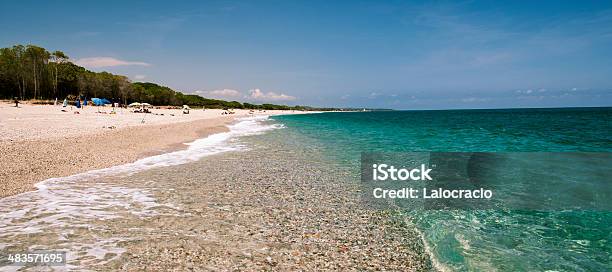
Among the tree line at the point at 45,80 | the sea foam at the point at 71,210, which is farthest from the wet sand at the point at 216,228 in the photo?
the tree line at the point at 45,80

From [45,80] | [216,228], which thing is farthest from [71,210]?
[45,80]

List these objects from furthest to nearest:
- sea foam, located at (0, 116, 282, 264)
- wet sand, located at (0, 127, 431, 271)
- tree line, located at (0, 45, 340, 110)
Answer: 1. tree line, located at (0, 45, 340, 110)
2. sea foam, located at (0, 116, 282, 264)
3. wet sand, located at (0, 127, 431, 271)

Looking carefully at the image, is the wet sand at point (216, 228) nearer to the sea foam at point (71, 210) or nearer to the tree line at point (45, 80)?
the sea foam at point (71, 210)

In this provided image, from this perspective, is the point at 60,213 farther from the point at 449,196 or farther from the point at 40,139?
the point at 40,139

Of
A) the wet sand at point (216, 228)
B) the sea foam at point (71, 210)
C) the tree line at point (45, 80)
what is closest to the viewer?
the wet sand at point (216, 228)

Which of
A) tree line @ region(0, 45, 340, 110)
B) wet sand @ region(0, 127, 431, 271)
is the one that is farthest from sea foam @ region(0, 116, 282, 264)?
tree line @ region(0, 45, 340, 110)

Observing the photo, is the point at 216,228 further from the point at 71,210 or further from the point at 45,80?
the point at 45,80

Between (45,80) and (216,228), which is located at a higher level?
(45,80)

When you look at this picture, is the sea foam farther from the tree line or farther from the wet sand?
the tree line

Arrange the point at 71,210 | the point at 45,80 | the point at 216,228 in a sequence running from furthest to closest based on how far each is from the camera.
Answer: the point at 45,80 → the point at 71,210 → the point at 216,228

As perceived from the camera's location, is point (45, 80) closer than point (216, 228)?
No

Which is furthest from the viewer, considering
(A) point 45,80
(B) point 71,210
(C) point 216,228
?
(A) point 45,80

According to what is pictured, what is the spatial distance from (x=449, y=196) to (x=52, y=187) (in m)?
12.2

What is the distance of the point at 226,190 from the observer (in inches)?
408
